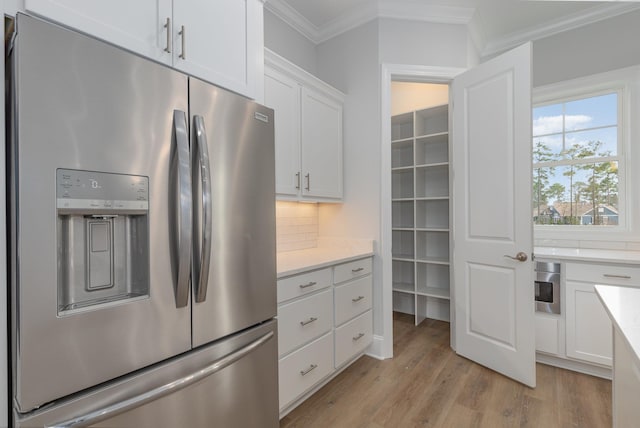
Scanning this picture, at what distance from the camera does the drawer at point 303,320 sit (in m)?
1.69

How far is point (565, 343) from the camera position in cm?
229

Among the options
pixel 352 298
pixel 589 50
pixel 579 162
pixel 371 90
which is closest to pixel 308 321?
pixel 352 298

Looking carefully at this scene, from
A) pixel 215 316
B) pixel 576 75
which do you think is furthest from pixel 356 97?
pixel 215 316

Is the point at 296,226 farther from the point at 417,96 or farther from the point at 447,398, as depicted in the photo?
the point at 417,96

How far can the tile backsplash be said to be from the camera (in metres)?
2.49

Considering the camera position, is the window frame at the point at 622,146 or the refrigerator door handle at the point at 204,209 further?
the window frame at the point at 622,146

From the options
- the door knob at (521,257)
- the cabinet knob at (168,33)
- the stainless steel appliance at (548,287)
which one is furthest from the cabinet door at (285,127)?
the stainless steel appliance at (548,287)

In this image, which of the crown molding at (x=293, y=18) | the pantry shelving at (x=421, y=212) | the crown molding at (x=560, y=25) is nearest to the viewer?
the crown molding at (x=293, y=18)

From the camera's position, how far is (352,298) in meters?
2.29

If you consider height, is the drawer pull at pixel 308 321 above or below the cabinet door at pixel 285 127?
below

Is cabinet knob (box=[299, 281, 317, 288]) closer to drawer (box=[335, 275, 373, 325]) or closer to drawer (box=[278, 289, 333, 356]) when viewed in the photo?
drawer (box=[278, 289, 333, 356])

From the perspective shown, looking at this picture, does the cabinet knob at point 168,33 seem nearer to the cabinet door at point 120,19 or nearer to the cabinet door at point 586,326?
the cabinet door at point 120,19

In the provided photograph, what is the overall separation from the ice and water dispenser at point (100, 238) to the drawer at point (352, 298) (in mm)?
1407

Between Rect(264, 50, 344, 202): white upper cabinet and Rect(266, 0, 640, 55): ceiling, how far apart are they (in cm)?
67
